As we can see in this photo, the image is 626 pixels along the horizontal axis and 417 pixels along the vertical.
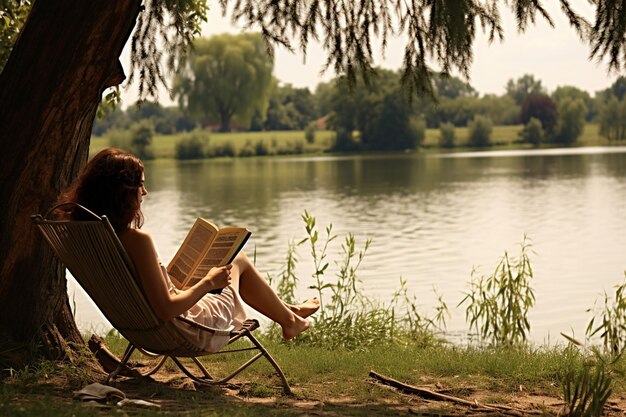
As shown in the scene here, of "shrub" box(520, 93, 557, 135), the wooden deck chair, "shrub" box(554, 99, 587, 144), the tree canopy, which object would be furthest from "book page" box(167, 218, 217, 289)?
"shrub" box(520, 93, 557, 135)

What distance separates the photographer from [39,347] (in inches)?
179

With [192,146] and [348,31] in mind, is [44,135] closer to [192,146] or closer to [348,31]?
[348,31]

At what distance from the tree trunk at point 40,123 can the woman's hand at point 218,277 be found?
2.91ft

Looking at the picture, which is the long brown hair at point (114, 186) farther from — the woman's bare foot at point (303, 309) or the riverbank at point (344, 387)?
the woman's bare foot at point (303, 309)

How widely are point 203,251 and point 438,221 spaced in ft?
49.3

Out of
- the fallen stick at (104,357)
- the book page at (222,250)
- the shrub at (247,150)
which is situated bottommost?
the shrub at (247,150)

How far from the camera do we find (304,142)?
62.7 metres

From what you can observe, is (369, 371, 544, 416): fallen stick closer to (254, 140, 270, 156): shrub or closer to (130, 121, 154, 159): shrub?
(130, 121, 154, 159): shrub

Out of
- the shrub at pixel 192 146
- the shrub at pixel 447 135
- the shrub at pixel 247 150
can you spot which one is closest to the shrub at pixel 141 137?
the shrub at pixel 192 146

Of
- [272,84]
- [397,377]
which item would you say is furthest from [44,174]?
[272,84]

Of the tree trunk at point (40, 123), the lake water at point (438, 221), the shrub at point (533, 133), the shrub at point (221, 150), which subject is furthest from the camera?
the shrub at point (533, 133)

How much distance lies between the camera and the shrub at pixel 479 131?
65.2 metres

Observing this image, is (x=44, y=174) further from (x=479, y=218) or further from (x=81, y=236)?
(x=479, y=218)

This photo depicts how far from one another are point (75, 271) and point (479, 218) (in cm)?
1648
